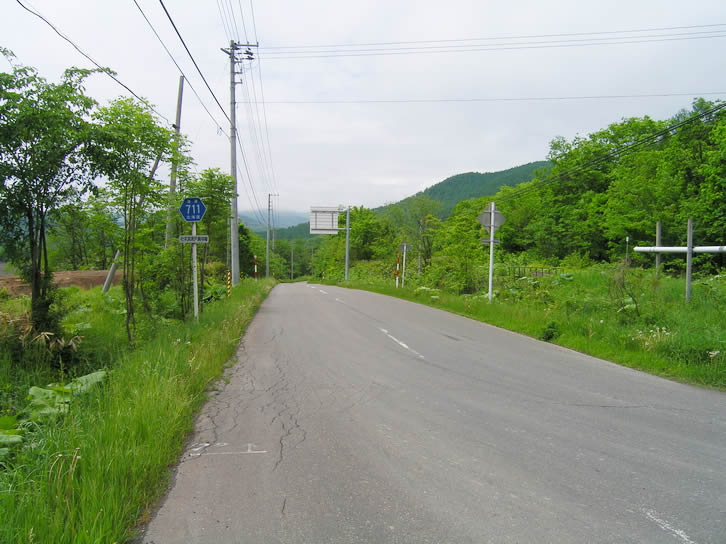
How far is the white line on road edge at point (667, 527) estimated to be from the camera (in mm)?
3012

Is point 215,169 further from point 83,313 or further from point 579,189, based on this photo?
point 579,189

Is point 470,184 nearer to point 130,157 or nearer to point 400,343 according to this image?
point 400,343

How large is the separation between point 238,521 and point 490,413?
136 inches

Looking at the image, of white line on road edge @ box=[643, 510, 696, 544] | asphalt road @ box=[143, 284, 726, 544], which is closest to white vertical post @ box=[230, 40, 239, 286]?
asphalt road @ box=[143, 284, 726, 544]

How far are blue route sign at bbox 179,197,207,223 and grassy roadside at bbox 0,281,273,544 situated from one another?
234 inches

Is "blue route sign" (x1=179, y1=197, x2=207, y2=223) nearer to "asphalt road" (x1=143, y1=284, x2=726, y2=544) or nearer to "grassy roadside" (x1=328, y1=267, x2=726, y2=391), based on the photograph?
"asphalt road" (x1=143, y1=284, x2=726, y2=544)

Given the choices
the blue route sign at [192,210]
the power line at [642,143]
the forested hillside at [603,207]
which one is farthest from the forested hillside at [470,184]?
the blue route sign at [192,210]

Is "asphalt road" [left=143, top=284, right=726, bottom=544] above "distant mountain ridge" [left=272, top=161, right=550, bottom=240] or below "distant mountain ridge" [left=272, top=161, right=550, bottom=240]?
below

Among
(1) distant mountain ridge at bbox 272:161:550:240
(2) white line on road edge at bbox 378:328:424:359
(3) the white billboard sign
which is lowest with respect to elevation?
(2) white line on road edge at bbox 378:328:424:359

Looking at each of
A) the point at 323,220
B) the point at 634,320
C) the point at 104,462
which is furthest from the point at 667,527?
the point at 323,220

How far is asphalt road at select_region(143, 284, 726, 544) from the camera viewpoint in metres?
3.16

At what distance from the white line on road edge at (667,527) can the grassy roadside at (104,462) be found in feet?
12.1

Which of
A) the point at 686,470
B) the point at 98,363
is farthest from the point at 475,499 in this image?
the point at 98,363

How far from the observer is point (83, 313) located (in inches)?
496
